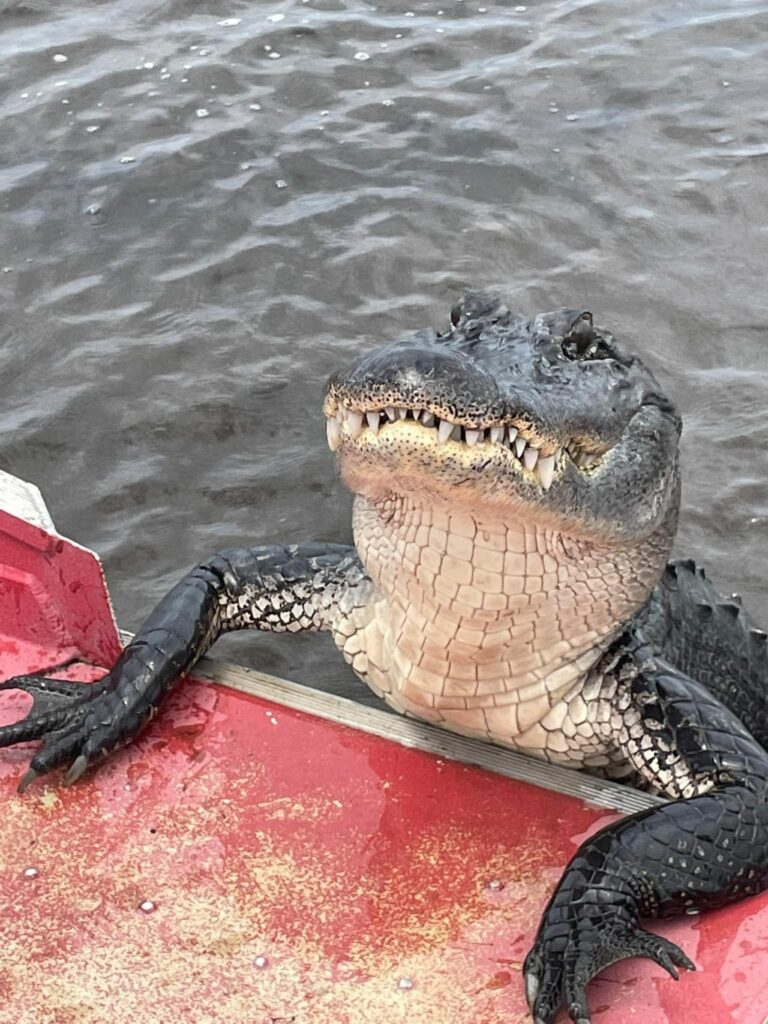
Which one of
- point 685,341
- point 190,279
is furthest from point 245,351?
point 685,341

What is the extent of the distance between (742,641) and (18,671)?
200cm

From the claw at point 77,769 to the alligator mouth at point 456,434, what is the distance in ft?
3.61

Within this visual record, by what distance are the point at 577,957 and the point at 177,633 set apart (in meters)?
1.35

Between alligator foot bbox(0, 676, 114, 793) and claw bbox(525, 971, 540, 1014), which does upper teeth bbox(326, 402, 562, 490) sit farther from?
alligator foot bbox(0, 676, 114, 793)

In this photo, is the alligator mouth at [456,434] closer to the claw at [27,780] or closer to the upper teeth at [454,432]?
the upper teeth at [454,432]

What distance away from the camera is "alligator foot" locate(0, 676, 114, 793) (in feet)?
9.66

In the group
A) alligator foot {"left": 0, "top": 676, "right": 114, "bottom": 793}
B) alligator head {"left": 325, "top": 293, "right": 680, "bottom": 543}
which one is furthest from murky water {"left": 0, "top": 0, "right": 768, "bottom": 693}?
alligator head {"left": 325, "top": 293, "right": 680, "bottom": 543}

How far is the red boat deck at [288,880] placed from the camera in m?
2.38

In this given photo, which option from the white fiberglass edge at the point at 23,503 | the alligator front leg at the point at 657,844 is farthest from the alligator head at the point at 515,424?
the white fiberglass edge at the point at 23,503

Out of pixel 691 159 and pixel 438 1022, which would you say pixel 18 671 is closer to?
pixel 438 1022

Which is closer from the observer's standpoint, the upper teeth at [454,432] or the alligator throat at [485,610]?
the upper teeth at [454,432]

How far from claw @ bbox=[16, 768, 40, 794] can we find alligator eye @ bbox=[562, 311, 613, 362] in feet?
4.96

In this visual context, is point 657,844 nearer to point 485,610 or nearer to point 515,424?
point 485,610

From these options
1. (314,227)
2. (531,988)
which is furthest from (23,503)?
(314,227)
